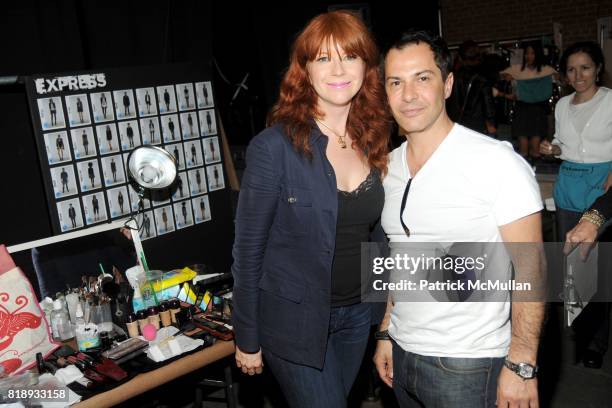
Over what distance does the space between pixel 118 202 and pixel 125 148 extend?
12.0 inches

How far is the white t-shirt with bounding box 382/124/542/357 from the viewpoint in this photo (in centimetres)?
127

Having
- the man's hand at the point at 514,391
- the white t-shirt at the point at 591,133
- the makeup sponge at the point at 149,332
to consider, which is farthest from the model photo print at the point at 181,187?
the man's hand at the point at 514,391

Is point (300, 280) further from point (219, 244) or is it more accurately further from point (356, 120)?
point (219, 244)

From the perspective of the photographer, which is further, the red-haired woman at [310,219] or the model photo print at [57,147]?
the model photo print at [57,147]

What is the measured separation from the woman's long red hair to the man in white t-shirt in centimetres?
17

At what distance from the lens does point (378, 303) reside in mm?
1790

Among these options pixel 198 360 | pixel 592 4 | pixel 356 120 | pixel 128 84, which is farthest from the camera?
pixel 592 4

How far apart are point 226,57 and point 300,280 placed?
5612 mm

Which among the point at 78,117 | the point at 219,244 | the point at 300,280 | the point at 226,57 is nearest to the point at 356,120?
the point at 300,280

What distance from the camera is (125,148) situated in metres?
3.03

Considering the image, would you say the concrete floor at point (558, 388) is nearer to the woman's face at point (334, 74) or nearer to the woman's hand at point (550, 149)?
the woman's hand at point (550, 149)

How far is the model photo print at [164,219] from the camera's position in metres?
3.20

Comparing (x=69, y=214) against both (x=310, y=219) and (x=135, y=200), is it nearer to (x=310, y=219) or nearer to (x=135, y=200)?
(x=135, y=200)

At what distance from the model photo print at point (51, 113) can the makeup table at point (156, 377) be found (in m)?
1.48
